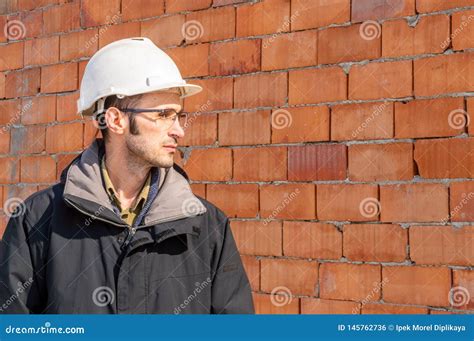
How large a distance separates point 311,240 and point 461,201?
0.67m

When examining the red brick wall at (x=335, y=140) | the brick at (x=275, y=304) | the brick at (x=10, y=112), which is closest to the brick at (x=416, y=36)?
the red brick wall at (x=335, y=140)

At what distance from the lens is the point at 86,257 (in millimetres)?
2203

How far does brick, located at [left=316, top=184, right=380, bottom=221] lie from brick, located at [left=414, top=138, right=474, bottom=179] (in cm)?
23

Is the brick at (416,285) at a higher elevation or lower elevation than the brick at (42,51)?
lower

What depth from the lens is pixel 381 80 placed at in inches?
109

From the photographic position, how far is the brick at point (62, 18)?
367cm

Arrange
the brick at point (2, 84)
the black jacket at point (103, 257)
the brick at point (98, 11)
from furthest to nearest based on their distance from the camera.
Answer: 1. the brick at point (2, 84)
2. the brick at point (98, 11)
3. the black jacket at point (103, 257)

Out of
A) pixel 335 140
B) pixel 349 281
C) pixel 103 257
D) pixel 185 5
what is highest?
pixel 185 5

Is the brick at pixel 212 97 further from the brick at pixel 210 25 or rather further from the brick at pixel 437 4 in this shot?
the brick at pixel 437 4

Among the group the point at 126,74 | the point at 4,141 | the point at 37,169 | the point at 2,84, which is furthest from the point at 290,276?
the point at 2,84

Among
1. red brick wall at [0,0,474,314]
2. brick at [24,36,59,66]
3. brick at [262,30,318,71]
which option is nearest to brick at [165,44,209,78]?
red brick wall at [0,0,474,314]

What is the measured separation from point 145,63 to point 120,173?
17.5 inches

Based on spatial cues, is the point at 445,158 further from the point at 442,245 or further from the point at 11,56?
the point at 11,56

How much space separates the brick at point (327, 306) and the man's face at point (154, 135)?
1.00 metres
